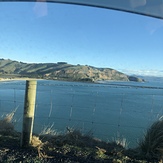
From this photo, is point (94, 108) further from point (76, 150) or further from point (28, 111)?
point (28, 111)

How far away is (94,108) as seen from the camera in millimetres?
6898

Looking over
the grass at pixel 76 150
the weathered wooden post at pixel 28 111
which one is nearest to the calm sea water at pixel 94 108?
the grass at pixel 76 150

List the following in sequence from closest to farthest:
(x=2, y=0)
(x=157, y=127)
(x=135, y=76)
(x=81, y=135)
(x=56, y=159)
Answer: (x=56, y=159) < (x=2, y=0) < (x=157, y=127) < (x=81, y=135) < (x=135, y=76)

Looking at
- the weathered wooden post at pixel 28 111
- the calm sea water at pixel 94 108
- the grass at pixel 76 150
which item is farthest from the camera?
the calm sea water at pixel 94 108

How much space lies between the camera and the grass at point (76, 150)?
3.73 meters

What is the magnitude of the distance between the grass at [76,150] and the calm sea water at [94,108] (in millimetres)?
616

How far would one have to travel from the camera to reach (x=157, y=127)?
4512 mm

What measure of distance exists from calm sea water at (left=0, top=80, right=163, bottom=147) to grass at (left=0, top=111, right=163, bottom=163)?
2.02ft

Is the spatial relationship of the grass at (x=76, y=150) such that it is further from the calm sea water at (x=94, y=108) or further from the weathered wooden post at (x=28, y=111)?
the calm sea water at (x=94, y=108)

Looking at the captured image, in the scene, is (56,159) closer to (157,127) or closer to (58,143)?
(58,143)

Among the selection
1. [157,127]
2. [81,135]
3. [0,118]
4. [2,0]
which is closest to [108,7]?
[2,0]

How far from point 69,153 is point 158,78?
5.83 meters

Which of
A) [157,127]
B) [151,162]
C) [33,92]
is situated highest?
[33,92]

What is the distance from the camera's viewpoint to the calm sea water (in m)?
5.92
